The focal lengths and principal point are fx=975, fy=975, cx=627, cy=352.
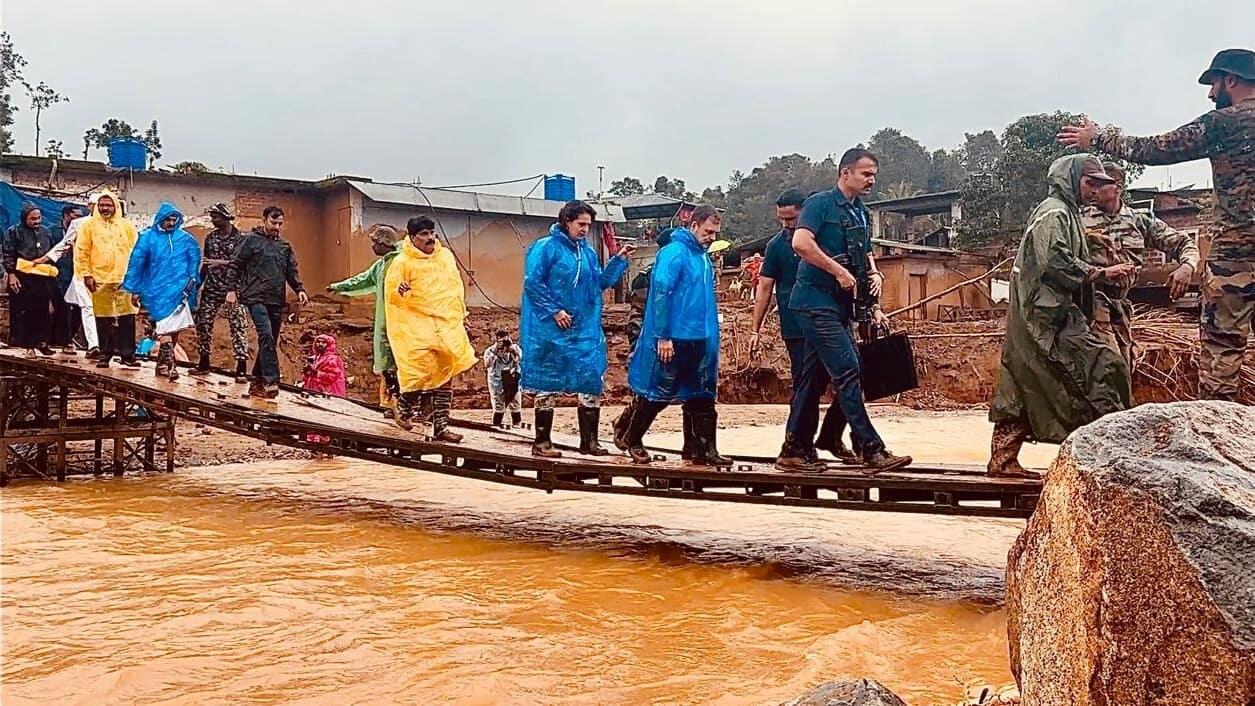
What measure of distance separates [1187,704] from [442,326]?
6462 millimetres

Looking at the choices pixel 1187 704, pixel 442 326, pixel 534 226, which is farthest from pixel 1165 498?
pixel 534 226

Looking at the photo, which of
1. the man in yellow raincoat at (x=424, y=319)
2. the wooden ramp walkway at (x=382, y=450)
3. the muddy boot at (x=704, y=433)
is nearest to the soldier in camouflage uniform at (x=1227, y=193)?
the wooden ramp walkway at (x=382, y=450)

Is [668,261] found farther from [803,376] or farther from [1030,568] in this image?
[1030,568]

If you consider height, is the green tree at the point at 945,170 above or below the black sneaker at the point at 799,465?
above

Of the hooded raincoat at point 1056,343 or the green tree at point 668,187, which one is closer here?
the hooded raincoat at point 1056,343

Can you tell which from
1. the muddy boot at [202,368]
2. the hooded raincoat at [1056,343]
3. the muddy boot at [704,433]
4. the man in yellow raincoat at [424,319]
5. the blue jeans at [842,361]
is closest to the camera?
the hooded raincoat at [1056,343]

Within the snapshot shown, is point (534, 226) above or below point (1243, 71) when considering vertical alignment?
above

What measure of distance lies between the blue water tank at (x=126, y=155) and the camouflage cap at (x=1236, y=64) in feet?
58.8

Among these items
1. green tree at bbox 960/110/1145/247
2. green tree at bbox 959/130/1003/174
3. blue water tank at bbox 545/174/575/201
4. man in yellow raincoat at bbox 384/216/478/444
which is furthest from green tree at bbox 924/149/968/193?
man in yellow raincoat at bbox 384/216/478/444

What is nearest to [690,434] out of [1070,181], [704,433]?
[704,433]

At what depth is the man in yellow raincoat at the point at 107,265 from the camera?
9492 mm

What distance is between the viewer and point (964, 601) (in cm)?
517

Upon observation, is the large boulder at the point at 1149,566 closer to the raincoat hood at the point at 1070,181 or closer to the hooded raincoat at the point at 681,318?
the raincoat hood at the point at 1070,181

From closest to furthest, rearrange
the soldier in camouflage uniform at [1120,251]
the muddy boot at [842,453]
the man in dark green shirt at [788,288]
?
the soldier in camouflage uniform at [1120,251], the muddy boot at [842,453], the man in dark green shirt at [788,288]
